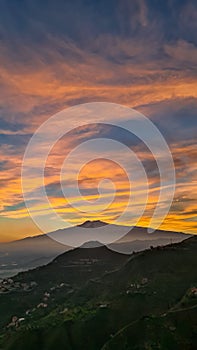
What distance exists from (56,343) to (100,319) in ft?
57.1

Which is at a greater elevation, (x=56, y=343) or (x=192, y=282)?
(x=192, y=282)

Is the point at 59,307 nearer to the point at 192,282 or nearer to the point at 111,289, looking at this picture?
the point at 111,289

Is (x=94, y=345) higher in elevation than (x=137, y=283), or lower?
lower

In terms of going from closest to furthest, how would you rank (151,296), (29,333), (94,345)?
(94,345) → (29,333) → (151,296)

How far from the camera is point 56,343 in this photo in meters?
126

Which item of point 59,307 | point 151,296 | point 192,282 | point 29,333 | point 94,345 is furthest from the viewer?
point 59,307

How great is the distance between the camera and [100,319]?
137 meters

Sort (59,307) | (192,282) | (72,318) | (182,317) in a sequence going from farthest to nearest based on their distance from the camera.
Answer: (59,307) < (192,282) < (72,318) < (182,317)

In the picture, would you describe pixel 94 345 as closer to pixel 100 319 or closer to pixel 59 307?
pixel 100 319

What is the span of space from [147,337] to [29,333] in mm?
45311

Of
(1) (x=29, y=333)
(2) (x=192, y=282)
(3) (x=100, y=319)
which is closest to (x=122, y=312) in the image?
(3) (x=100, y=319)

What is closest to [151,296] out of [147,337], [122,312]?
[122,312]

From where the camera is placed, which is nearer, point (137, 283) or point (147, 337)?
point (147, 337)

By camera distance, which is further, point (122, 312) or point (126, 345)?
point (122, 312)
